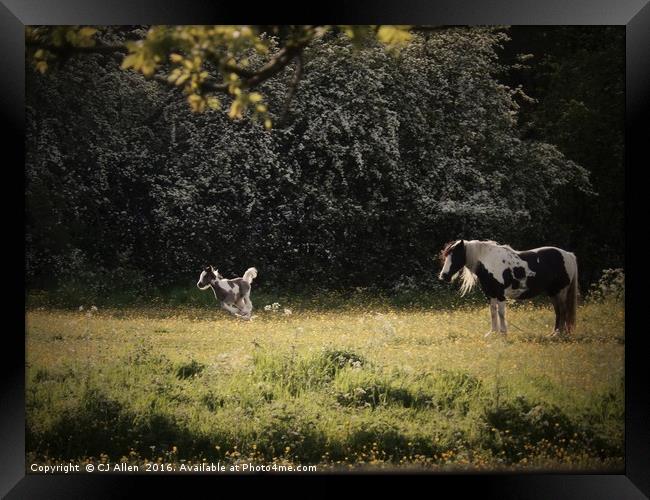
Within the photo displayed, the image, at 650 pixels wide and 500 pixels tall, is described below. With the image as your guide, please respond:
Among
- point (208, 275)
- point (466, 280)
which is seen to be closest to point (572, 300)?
point (466, 280)

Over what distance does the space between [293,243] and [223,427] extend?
1503mm

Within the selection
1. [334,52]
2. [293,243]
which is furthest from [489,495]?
[334,52]

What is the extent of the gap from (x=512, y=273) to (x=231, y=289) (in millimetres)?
2217

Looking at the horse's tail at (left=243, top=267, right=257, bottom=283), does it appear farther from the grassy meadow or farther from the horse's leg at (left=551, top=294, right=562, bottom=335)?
the horse's leg at (left=551, top=294, right=562, bottom=335)

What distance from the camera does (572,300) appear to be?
6.44m

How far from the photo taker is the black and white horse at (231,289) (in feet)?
21.0

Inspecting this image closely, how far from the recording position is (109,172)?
20.8ft

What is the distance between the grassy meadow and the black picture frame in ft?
0.49

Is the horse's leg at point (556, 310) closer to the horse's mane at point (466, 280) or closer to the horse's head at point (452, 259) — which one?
the horse's mane at point (466, 280)

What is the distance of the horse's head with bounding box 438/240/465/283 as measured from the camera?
6465 millimetres

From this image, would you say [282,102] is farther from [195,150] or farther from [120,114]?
[120,114]
